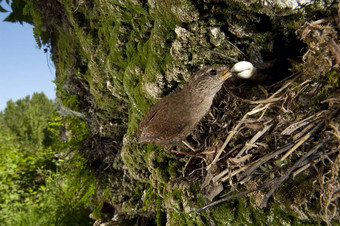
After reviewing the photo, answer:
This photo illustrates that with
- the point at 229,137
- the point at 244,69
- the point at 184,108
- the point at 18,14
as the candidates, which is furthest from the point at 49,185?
the point at 244,69

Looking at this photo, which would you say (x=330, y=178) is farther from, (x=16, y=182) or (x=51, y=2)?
(x=16, y=182)

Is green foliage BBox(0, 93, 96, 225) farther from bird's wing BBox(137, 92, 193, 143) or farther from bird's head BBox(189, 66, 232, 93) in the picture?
bird's head BBox(189, 66, 232, 93)

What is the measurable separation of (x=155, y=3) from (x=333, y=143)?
1.49 metres

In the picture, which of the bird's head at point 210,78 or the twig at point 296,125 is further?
the bird's head at point 210,78

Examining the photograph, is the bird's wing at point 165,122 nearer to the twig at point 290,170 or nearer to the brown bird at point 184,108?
the brown bird at point 184,108

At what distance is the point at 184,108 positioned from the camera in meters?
1.77

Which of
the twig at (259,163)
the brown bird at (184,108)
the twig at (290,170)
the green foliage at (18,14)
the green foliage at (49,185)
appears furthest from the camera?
the green foliage at (49,185)

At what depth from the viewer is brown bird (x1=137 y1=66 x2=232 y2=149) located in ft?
5.31

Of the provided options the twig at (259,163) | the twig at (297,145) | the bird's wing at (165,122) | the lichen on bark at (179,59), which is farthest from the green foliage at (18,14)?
the twig at (297,145)

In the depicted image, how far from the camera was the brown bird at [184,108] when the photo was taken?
162 centimetres

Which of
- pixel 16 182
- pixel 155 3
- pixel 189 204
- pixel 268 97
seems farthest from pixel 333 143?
pixel 16 182

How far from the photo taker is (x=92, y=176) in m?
3.27

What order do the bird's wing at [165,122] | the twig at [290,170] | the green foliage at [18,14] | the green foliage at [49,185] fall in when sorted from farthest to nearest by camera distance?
the green foliage at [49,185], the green foliage at [18,14], the bird's wing at [165,122], the twig at [290,170]

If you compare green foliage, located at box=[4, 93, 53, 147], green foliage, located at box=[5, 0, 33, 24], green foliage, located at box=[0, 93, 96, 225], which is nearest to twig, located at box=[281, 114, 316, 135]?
green foliage, located at box=[0, 93, 96, 225]
